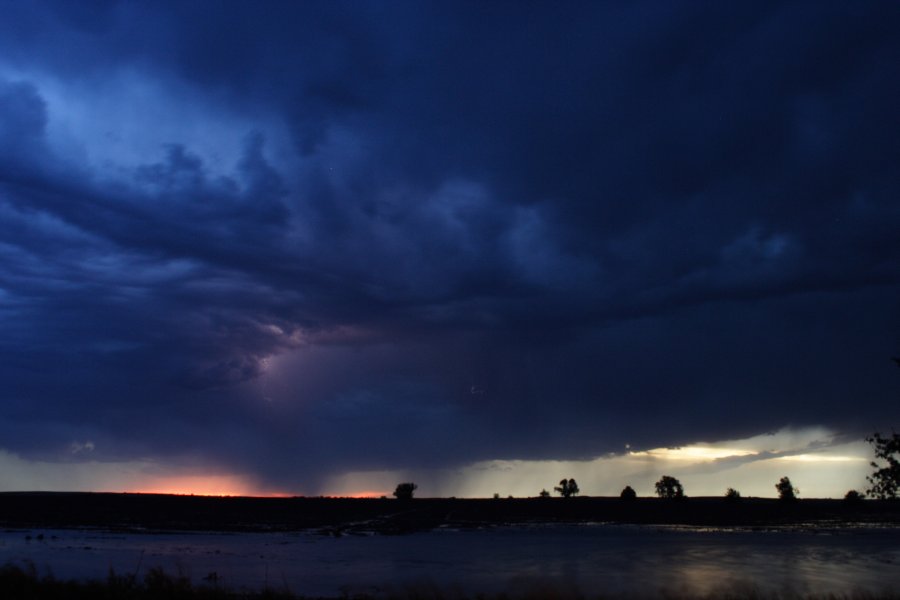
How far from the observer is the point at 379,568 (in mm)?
46188

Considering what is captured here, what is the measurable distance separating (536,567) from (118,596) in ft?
103

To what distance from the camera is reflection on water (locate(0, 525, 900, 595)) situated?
39656 millimetres

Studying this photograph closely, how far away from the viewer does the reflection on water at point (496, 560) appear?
3966 cm

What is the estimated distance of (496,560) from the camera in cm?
5256

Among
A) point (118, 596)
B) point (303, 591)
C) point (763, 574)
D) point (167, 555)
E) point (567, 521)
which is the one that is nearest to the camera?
point (118, 596)

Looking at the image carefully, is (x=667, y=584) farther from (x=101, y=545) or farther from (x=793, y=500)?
(x=793, y=500)

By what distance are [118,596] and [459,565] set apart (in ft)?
94.7

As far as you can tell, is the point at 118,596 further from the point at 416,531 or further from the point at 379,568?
the point at 416,531

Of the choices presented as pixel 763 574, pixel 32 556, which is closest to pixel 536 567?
pixel 763 574

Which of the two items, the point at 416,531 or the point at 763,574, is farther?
the point at 416,531

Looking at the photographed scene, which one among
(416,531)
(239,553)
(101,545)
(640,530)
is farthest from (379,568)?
→ (640,530)

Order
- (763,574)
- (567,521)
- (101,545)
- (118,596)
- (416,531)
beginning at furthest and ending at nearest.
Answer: (567,521) → (416,531) → (101,545) → (763,574) → (118,596)

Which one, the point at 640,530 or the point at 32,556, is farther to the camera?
the point at 640,530

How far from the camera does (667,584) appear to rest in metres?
40.2
